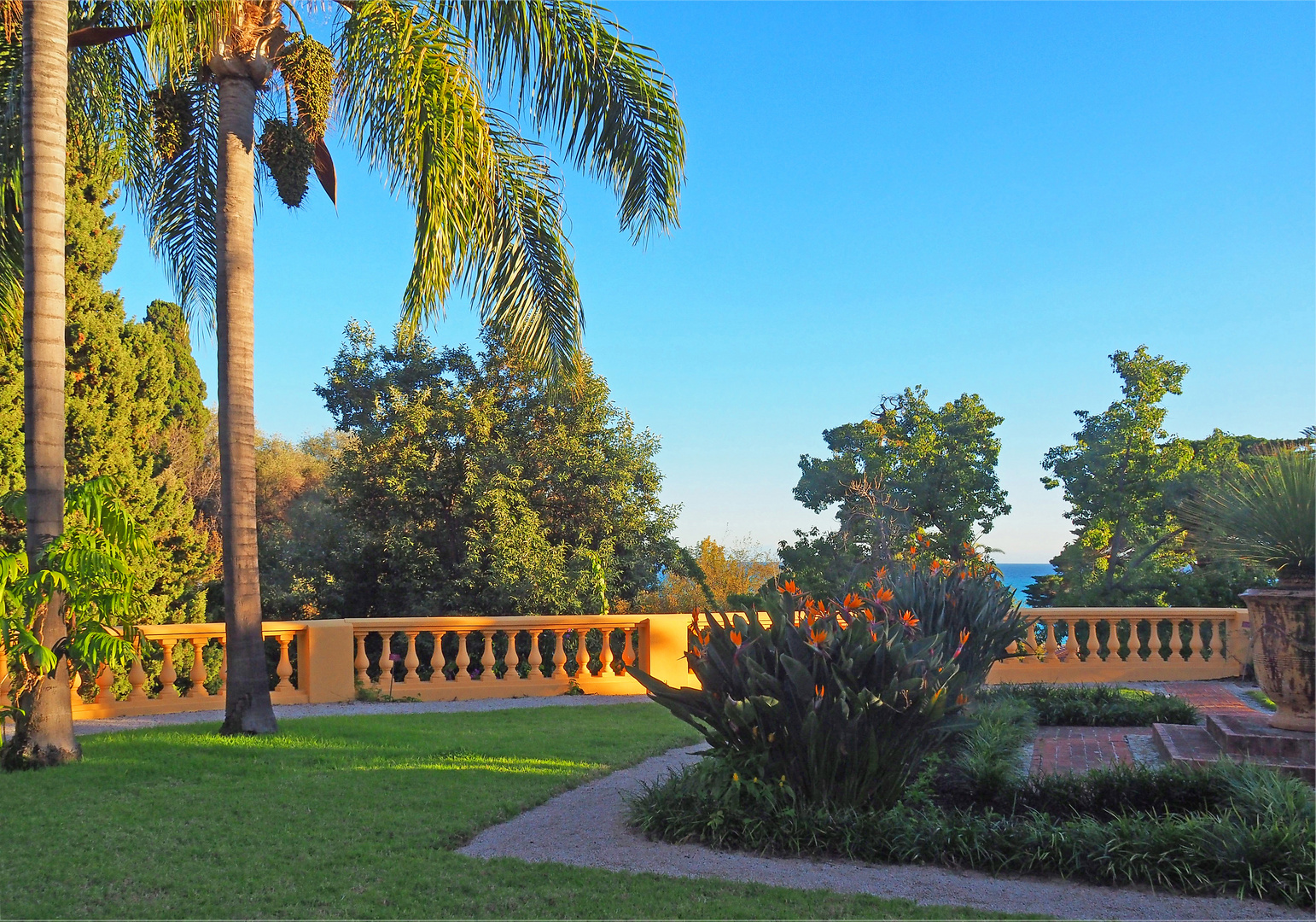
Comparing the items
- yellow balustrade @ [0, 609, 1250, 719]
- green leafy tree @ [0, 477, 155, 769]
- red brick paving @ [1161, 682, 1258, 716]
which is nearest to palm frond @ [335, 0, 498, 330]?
green leafy tree @ [0, 477, 155, 769]

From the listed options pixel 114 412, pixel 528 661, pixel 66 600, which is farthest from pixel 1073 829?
pixel 114 412

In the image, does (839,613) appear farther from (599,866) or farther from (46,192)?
(46,192)

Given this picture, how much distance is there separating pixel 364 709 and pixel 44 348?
16.5 feet

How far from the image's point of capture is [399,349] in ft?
66.0

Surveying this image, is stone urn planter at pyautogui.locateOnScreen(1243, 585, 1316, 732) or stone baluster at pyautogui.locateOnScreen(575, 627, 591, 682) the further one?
stone baluster at pyautogui.locateOnScreen(575, 627, 591, 682)

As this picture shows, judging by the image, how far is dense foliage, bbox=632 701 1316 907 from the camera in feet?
14.8

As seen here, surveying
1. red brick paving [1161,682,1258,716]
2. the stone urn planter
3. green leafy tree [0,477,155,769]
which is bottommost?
red brick paving [1161,682,1258,716]

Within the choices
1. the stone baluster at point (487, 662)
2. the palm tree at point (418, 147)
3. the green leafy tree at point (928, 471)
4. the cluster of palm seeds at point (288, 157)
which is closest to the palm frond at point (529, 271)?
the palm tree at point (418, 147)

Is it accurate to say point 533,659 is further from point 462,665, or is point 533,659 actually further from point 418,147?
point 418,147

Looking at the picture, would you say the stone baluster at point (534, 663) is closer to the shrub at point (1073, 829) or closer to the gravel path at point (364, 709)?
the gravel path at point (364, 709)

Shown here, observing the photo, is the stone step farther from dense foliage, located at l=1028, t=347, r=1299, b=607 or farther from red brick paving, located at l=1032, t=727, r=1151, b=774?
dense foliage, located at l=1028, t=347, r=1299, b=607

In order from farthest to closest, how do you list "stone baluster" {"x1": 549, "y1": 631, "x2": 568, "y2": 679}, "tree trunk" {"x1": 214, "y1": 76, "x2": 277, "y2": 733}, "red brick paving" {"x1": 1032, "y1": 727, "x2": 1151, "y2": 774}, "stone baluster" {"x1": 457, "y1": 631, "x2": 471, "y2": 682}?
"stone baluster" {"x1": 549, "y1": 631, "x2": 568, "y2": 679} → "stone baluster" {"x1": 457, "y1": 631, "x2": 471, "y2": 682} → "tree trunk" {"x1": 214, "y1": 76, "x2": 277, "y2": 733} → "red brick paving" {"x1": 1032, "y1": 727, "x2": 1151, "y2": 774}

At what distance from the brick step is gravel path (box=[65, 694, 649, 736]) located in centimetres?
561

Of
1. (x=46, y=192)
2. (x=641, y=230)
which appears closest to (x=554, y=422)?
(x=641, y=230)
